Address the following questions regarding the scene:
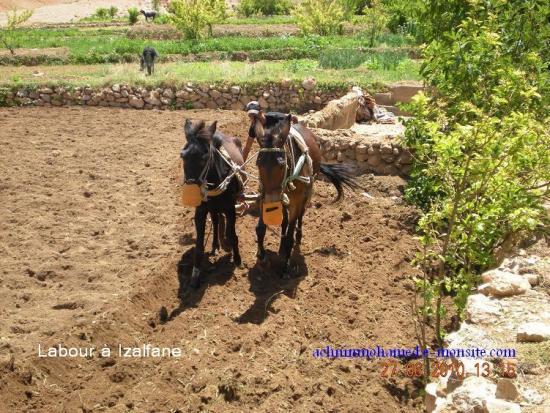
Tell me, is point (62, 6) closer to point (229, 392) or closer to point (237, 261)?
point (237, 261)

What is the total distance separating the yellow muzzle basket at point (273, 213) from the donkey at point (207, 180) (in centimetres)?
70

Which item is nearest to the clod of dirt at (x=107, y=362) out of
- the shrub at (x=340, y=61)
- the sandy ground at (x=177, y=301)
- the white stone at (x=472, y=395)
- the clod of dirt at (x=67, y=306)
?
the sandy ground at (x=177, y=301)

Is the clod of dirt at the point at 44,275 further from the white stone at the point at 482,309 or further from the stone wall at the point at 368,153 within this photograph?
the stone wall at the point at 368,153

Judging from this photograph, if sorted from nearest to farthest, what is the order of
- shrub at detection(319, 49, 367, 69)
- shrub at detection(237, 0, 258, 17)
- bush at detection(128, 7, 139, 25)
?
shrub at detection(319, 49, 367, 69)
bush at detection(128, 7, 139, 25)
shrub at detection(237, 0, 258, 17)

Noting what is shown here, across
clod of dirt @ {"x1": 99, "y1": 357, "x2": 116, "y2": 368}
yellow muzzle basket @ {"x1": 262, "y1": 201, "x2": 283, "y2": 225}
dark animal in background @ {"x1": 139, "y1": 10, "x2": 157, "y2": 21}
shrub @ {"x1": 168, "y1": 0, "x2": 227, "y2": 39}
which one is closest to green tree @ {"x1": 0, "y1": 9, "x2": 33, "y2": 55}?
shrub @ {"x1": 168, "y1": 0, "x2": 227, "y2": 39}

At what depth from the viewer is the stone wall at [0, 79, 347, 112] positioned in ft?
55.3

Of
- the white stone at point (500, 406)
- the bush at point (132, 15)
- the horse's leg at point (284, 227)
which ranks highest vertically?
the bush at point (132, 15)

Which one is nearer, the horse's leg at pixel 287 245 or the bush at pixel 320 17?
the horse's leg at pixel 287 245

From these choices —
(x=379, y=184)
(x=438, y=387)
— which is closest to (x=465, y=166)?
(x=438, y=387)

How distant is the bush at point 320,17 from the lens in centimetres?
3080

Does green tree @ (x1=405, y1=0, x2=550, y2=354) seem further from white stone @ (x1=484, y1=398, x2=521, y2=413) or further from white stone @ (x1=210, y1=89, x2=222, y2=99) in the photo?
white stone @ (x1=210, y1=89, x2=222, y2=99)

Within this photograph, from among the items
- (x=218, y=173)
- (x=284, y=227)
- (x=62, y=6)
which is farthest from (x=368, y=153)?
(x=62, y=6)

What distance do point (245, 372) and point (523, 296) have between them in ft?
8.24

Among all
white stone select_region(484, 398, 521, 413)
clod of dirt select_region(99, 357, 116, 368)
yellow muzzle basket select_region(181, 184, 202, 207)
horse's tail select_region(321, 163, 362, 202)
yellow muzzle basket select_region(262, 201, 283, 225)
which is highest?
yellow muzzle basket select_region(181, 184, 202, 207)
